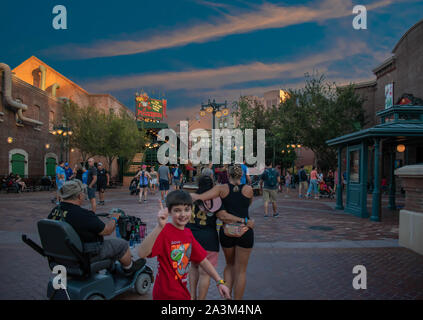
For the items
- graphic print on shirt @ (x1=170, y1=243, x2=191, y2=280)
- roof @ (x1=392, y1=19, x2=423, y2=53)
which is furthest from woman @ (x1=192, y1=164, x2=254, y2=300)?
roof @ (x1=392, y1=19, x2=423, y2=53)

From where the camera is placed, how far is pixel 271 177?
1009 centimetres

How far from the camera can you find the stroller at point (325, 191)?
18.1 meters

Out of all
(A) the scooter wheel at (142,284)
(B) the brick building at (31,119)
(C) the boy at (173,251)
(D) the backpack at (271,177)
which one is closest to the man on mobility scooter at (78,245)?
(A) the scooter wheel at (142,284)

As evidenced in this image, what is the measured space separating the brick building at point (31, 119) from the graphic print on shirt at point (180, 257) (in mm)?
23679

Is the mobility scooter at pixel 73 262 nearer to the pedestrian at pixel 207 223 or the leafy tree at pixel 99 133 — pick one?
the pedestrian at pixel 207 223

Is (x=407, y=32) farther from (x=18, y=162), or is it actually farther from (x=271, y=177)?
(x=18, y=162)

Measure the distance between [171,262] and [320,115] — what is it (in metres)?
27.2

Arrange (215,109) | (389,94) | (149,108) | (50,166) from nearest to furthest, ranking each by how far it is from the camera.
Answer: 1. (215,109)
2. (389,94)
3. (50,166)
4. (149,108)

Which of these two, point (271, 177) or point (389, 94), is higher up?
point (389, 94)

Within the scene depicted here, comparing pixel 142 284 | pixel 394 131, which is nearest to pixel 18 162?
pixel 142 284

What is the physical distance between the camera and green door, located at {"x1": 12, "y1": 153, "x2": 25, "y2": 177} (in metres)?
22.5
